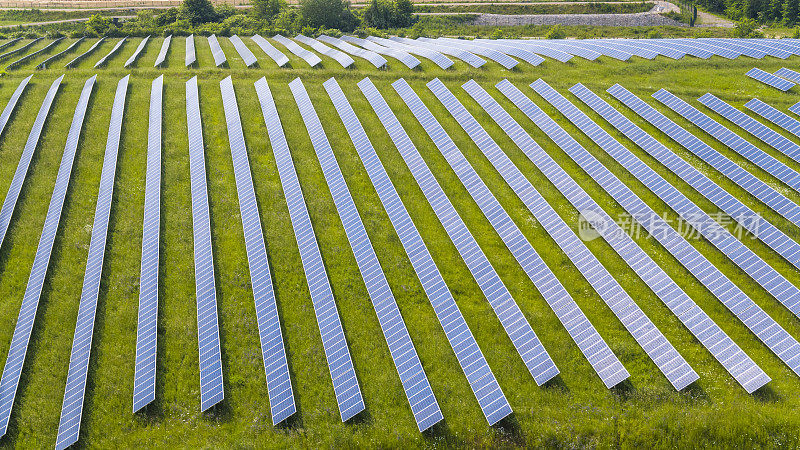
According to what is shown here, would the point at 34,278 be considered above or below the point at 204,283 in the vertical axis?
above

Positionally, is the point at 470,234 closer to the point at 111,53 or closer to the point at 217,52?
the point at 217,52

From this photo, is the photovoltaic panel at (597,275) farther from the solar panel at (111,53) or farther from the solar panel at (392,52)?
the solar panel at (111,53)

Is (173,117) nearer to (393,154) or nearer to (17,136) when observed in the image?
(17,136)

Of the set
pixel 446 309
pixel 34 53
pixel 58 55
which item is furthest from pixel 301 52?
pixel 446 309

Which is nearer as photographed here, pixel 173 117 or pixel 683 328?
pixel 683 328

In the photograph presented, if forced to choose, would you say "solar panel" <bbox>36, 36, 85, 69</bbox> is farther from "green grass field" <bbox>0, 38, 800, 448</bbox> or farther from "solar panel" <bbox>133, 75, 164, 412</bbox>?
"solar panel" <bbox>133, 75, 164, 412</bbox>

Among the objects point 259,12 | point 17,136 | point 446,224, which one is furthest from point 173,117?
point 259,12

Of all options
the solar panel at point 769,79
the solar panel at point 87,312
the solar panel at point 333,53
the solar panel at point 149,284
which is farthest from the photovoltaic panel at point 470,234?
the solar panel at point 769,79
